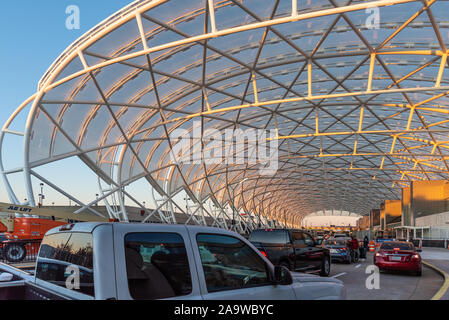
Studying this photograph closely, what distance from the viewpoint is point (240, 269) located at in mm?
4383

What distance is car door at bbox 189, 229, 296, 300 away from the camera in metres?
3.82

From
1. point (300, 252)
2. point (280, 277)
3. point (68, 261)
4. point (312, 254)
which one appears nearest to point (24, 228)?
point (300, 252)

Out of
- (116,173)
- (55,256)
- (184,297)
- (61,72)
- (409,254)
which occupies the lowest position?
(409,254)

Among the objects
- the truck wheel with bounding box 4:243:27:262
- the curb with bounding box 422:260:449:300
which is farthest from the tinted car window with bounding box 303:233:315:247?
the truck wheel with bounding box 4:243:27:262

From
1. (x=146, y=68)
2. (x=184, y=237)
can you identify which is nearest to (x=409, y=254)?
(x=184, y=237)

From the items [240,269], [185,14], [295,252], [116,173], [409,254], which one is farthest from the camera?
[116,173]

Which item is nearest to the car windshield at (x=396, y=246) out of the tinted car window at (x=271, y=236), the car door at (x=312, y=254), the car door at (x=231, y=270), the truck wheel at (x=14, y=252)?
the car door at (x=312, y=254)

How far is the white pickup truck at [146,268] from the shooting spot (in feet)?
10.4

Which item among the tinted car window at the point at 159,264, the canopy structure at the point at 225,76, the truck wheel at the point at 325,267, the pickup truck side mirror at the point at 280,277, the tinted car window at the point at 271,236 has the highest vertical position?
the canopy structure at the point at 225,76

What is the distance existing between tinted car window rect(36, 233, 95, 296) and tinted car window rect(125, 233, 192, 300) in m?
0.33

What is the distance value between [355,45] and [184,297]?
24.7 meters

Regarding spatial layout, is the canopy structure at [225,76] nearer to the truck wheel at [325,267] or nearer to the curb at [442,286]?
the curb at [442,286]

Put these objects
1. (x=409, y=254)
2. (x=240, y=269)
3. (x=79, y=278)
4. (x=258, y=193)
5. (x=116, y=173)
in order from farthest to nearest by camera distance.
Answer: (x=258, y=193) → (x=116, y=173) → (x=409, y=254) → (x=240, y=269) → (x=79, y=278)

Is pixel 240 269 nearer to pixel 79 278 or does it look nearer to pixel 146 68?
pixel 79 278
